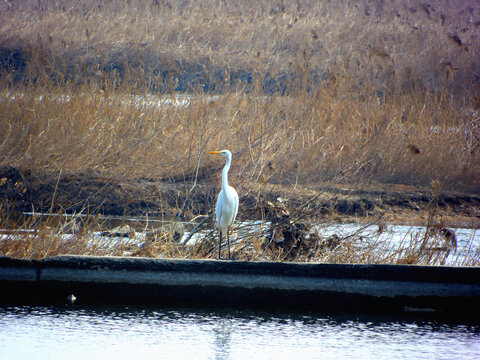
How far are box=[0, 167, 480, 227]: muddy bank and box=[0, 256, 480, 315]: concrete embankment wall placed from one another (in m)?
3.00

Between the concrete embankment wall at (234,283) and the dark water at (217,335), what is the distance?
131 mm

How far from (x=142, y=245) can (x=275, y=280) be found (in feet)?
4.79

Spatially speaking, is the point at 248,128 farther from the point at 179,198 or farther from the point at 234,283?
the point at 234,283

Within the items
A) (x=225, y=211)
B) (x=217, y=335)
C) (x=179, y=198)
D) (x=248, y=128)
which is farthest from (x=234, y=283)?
(x=248, y=128)

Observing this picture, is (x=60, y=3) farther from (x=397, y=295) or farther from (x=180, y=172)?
(x=397, y=295)

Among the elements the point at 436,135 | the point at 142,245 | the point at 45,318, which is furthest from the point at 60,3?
the point at 45,318

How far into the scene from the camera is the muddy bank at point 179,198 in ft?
26.4

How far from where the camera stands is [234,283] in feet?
15.3

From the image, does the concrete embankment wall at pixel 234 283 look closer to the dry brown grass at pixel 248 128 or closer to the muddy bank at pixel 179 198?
the dry brown grass at pixel 248 128

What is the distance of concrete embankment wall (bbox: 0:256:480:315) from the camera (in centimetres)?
462

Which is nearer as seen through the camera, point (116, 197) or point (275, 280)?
point (275, 280)

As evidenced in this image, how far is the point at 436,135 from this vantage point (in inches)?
366

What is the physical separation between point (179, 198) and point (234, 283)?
3660 mm

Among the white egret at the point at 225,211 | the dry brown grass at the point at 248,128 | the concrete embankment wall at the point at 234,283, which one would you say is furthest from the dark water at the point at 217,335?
the dry brown grass at the point at 248,128
